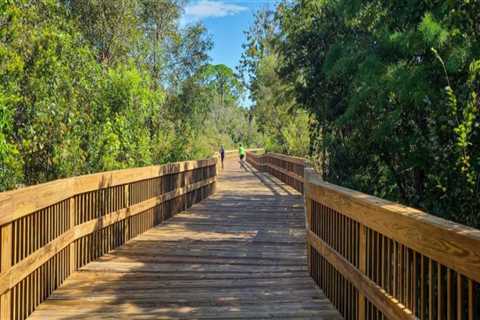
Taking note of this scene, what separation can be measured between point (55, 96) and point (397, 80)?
15.9 feet

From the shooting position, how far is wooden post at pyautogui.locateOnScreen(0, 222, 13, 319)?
344 centimetres

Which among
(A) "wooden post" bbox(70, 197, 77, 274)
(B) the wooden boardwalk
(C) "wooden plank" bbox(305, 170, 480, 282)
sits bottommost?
(B) the wooden boardwalk

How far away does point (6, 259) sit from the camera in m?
3.50

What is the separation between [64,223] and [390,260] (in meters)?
3.21

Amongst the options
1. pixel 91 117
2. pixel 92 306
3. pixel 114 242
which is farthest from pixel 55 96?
pixel 92 306

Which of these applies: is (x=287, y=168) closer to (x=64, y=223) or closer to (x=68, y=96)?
(x=68, y=96)

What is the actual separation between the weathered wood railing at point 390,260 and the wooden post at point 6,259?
2464 mm

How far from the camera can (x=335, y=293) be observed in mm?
4328

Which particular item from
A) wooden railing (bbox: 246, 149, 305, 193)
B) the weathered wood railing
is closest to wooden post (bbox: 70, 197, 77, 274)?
the weathered wood railing

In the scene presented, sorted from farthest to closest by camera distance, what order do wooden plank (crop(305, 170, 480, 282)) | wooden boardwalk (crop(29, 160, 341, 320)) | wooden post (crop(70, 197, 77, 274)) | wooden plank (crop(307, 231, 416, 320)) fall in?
wooden post (crop(70, 197, 77, 274)) < wooden boardwalk (crop(29, 160, 341, 320)) < wooden plank (crop(307, 231, 416, 320)) < wooden plank (crop(305, 170, 480, 282))

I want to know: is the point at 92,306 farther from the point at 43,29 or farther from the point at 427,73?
the point at 43,29

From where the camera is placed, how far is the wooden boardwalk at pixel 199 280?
4141mm

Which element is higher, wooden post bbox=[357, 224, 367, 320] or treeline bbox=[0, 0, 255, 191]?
treeline bbox=[0, 0, 255, 191]

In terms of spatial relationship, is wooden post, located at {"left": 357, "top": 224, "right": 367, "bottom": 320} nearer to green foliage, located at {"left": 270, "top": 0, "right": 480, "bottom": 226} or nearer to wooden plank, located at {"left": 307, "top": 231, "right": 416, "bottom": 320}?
wooden plank, located at {"left": 307, "top": 231, "right": 416, "bottom": 320}
